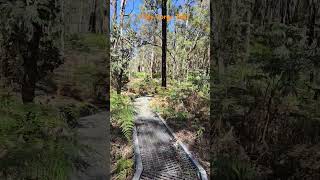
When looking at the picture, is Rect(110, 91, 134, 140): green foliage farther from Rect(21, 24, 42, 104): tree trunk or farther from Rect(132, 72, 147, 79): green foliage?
Rect(21, 24, 42, 104): tree trunk

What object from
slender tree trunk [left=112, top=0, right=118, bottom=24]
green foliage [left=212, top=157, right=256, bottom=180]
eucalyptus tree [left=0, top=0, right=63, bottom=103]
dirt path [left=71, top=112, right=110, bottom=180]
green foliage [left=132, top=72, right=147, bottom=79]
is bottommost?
green foliage [left=212, top=157, right=256, bottom=180]

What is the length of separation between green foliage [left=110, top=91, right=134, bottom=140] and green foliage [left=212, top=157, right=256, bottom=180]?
979 millimetres

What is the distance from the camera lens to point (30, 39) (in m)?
3.02

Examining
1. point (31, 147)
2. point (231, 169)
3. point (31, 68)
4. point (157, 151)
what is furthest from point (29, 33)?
point (231, 169)

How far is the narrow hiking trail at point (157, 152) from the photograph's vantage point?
3537 mm

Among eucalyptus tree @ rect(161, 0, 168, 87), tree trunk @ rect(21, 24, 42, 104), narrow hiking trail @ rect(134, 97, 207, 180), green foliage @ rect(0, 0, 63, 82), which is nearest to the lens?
green foliage @ rect(0, 0, 63, 82)

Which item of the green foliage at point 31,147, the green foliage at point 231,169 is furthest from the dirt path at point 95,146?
the green foliage at point 231,169

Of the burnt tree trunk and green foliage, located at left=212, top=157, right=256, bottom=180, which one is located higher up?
the burnt tree trunk

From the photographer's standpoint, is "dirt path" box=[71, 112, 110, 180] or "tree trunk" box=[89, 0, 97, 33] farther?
"tree trunk" box=[89, 0, 97, 33]

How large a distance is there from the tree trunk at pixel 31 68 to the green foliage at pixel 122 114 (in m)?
0.75

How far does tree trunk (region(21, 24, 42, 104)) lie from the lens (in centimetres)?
302

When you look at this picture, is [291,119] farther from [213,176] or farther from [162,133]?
[162,133]

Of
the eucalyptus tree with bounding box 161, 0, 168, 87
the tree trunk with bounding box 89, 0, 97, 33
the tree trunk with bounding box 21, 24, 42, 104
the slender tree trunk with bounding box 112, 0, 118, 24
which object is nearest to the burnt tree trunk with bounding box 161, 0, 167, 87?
the eucalyptus tree with bounding box 161, 0, 168, 87

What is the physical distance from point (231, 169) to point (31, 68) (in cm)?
221
